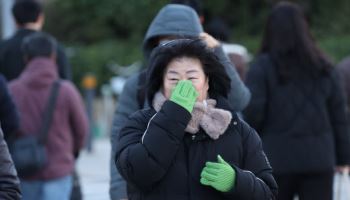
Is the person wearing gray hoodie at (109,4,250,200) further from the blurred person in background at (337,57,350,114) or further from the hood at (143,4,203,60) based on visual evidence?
the blurred person in background at (337,57,350,114)

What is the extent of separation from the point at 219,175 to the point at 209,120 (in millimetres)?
229

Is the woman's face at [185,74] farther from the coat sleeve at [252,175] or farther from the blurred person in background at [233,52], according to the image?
the blurred person in background at [233,52]

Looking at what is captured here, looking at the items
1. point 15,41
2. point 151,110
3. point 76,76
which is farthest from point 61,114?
point 76,76

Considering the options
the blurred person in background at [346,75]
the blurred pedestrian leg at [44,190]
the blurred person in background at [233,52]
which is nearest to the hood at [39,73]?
the blurred pedestrian leg at [44,190]

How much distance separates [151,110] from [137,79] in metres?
0.99

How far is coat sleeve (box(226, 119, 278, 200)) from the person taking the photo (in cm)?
344

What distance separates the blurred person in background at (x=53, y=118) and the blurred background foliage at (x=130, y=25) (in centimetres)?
1388

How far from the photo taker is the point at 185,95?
348cm

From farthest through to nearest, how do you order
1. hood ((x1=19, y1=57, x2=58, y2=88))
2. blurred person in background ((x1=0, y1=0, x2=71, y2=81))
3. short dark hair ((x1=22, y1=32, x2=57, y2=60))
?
1. blurred person in background ((x1=0, y1=0, x2=71, y2=81))
2. short dark hair ((x1=22, y1=32, x2=57, y2=60))
3. hood ((x1=19, y1=57, x2=58, y2=88))

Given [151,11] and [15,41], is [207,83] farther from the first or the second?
[151,11]

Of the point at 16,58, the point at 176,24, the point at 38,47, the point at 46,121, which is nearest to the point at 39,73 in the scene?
the point at 38,47

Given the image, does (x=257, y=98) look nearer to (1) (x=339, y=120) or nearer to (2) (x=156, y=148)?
(1) (x=339, y=120)

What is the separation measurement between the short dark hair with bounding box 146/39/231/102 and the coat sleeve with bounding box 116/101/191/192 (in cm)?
22

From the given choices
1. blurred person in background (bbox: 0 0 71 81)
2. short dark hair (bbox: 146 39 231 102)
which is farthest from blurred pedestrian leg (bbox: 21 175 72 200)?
short dark hair (bbox: 146 39 231 102)
